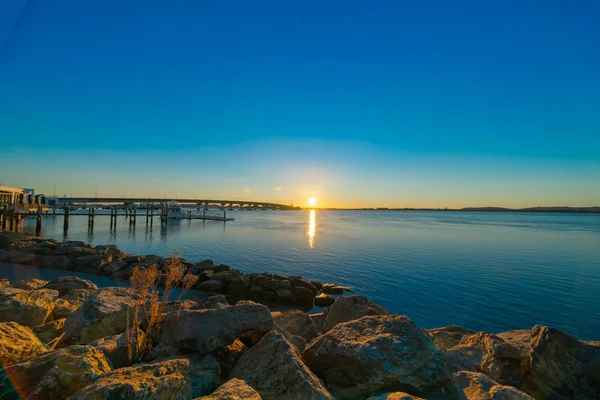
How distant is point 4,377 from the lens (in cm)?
320

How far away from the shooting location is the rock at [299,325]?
6.95 metres

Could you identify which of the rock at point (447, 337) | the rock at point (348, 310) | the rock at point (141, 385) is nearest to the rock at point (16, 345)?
the rock at point (141, 385)

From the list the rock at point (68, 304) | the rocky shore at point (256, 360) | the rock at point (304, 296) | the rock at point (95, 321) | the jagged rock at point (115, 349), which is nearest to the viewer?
the rocky shore at point (256, 360)

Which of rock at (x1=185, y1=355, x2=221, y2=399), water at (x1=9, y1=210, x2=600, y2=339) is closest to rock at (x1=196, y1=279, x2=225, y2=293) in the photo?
water at (x1=9, y1=210, x2=600, y2=339)

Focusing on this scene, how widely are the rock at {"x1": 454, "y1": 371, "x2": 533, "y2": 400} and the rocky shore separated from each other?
15mm

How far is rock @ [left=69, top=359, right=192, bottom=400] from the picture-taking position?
284 centimetres

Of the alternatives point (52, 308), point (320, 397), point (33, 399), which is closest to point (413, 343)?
point (320, 397)

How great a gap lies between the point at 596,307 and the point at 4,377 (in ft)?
64.7

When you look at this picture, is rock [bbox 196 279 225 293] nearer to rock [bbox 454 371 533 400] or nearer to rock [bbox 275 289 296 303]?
rock [bbox 275 289 296 303]

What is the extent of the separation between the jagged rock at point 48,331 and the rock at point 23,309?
0.53 m

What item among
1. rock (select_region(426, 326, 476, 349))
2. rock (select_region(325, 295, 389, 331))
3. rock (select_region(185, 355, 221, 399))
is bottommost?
rock (select_region(426, 326, 476, 349))

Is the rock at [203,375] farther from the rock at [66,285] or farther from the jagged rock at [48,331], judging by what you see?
the rock at [66,285]

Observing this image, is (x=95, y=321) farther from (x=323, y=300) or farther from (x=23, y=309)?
(x=323, y=300)

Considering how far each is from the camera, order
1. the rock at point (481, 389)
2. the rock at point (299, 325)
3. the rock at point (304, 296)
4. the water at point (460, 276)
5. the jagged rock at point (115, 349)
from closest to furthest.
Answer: the rock at point (481, 389)
the jagged rock at point (115, 349)
the rock at point (299, 325)
the water at point (460, 276)
the rock at point (304, 296)
